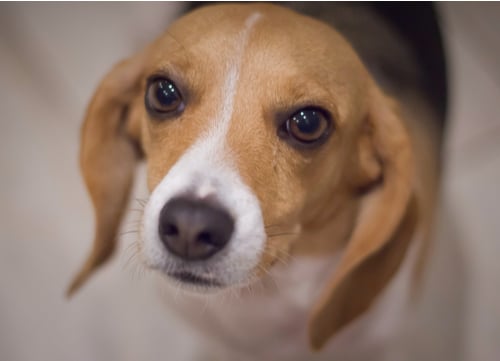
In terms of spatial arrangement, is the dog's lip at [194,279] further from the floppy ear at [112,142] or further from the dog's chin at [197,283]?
the floppy ear at [112,142]

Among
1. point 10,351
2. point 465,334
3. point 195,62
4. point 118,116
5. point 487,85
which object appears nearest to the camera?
point 195,62

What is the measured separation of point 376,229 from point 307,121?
0.28 m

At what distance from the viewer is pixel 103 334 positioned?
1546 millimetres

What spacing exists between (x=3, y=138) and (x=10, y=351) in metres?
0.66

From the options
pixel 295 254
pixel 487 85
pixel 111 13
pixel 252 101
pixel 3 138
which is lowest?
pixel 3 138

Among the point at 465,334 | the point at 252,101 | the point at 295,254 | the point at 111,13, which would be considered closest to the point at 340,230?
the point at 295,254

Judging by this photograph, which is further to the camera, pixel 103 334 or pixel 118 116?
pixel 103 334

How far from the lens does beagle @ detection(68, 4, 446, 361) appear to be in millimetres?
887

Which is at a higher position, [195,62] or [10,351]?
[195,62]

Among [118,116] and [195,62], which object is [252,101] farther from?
[118,116]

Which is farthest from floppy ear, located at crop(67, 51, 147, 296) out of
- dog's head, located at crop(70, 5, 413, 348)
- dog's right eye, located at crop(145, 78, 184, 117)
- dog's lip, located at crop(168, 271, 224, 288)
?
dog's lip, located at crop(168, 271, 224, 288)

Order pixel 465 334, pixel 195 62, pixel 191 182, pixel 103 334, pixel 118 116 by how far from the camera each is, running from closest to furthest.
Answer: pixel 191 182 → pixel 195 62 → pixel 118 116 → pixel 103 334 → pixel 465 334

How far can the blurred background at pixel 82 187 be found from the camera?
1540 millimetres

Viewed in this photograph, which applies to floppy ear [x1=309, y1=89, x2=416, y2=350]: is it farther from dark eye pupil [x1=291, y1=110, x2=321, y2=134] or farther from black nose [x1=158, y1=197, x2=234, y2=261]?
black nose [x1=158, y1=197, x2=234, y2=261]
